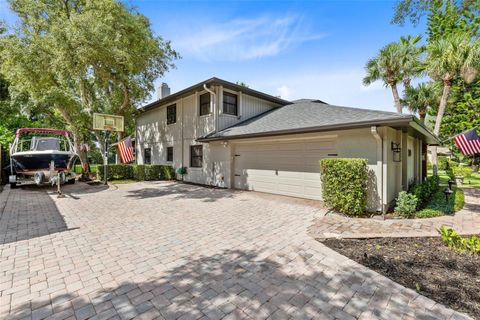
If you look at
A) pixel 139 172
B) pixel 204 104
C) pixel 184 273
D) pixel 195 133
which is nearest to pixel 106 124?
pixel 139 172

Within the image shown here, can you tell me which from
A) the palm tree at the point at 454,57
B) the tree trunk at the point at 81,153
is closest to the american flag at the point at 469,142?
the palm tree at the point at 454,57

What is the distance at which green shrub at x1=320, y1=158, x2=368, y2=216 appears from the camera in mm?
5867

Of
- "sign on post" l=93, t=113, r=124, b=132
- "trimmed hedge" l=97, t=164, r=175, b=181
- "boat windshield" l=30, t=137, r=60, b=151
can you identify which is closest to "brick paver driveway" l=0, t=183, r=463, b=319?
"boat windshield" l=30, t=137, r=60, b=151

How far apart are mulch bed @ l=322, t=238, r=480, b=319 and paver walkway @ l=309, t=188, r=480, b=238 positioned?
0.27 metres

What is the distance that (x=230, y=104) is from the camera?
12.0 meters

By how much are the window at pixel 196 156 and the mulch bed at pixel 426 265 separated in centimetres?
926

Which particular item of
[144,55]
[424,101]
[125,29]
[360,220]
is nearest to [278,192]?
[360,220]

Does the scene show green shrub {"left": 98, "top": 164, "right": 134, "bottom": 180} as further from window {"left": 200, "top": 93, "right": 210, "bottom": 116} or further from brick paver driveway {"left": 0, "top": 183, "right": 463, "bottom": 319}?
brick paver driveway {"left": 0, "top": 183, "right": 463, "bottom": 319}

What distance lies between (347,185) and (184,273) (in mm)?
4753

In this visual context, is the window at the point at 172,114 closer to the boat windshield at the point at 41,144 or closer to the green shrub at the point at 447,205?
the boat windshield at the point at 41,144

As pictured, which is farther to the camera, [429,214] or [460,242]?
[429,214]

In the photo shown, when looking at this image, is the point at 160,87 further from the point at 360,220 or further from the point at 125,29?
the point at 360,220

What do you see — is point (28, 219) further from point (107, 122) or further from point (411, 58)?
point (411, 58)

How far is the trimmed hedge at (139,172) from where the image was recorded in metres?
14.0
